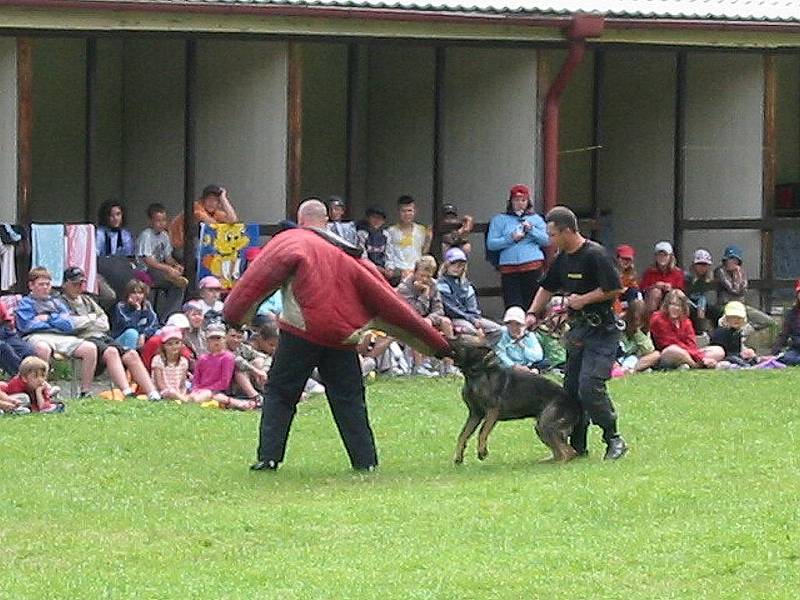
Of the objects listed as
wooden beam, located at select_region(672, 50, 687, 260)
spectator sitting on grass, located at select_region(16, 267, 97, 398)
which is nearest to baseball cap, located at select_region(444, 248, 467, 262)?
spectator sitting on grass, located at select_region(16, 267, 97, 398)

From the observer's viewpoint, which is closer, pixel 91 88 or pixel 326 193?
pixel 91 88

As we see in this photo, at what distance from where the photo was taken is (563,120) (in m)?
25.0

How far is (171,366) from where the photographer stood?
17844 mm

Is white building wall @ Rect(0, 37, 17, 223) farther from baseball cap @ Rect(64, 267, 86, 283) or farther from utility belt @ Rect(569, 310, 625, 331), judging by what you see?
utility belt @ Rect(569, 310, 625, 331)

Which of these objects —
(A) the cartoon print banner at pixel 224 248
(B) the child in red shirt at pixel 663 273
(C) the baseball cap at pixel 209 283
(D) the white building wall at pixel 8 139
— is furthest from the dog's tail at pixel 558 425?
(B) the child in red shirt at pixel 663 273

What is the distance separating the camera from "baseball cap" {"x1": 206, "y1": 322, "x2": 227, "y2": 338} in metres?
17.9

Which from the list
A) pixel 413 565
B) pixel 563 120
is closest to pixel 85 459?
pixel 413 565

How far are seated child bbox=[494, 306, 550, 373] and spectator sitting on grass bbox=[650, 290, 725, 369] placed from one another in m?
1.26

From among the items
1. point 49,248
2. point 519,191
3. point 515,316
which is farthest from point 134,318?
point 519,191

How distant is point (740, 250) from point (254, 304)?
440 inches

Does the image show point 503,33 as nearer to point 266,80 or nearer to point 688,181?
point 266,80

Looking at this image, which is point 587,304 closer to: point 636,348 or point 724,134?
point 636,348

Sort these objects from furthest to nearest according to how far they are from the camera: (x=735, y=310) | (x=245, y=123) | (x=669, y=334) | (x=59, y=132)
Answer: (x=59, y=132) < (x=735, y=310) < (x=245, y=123) < (x=669, y=334)

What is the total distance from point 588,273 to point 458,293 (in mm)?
6593
